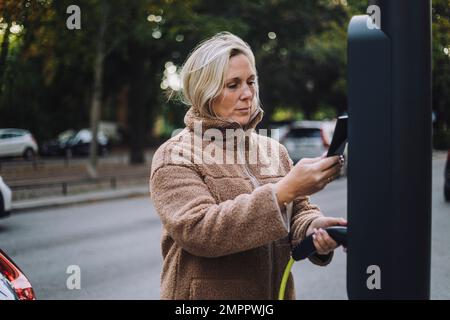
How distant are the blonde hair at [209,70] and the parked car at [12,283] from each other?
1.13 metres

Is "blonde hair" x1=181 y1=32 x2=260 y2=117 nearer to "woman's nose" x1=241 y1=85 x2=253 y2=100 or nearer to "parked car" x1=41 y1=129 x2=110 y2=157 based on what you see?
"woman's nose" x1=241 y1=85 x2=253 y2=100

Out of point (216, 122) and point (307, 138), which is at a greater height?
point (216, 122)

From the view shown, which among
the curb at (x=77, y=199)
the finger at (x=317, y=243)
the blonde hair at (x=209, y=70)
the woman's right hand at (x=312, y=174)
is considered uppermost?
the blonde hair at (x=209, y=70)

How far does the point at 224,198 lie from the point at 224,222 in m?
0.24

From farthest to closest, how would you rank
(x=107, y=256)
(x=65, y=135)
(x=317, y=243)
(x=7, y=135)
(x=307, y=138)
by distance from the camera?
(x=65, y=135)
(x=307, y=138)
(x=107, y=256)
(x=7, y=135)
(x=317, y=243)

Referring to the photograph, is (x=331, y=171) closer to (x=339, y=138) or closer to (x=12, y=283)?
(x=339, y=138)

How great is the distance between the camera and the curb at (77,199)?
1201cm

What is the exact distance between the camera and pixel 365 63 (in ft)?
3.93

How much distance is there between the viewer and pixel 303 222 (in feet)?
5.65

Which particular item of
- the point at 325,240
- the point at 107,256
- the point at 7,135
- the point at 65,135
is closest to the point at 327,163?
the point at 325,240

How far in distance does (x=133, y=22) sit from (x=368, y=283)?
1670 cm

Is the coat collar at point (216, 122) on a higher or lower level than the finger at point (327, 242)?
higher

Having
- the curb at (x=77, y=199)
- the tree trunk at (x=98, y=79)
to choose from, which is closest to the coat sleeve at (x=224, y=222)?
the curb at (x=77, y=199)

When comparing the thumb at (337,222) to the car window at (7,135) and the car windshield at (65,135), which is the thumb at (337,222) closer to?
the car window at (7,135)
